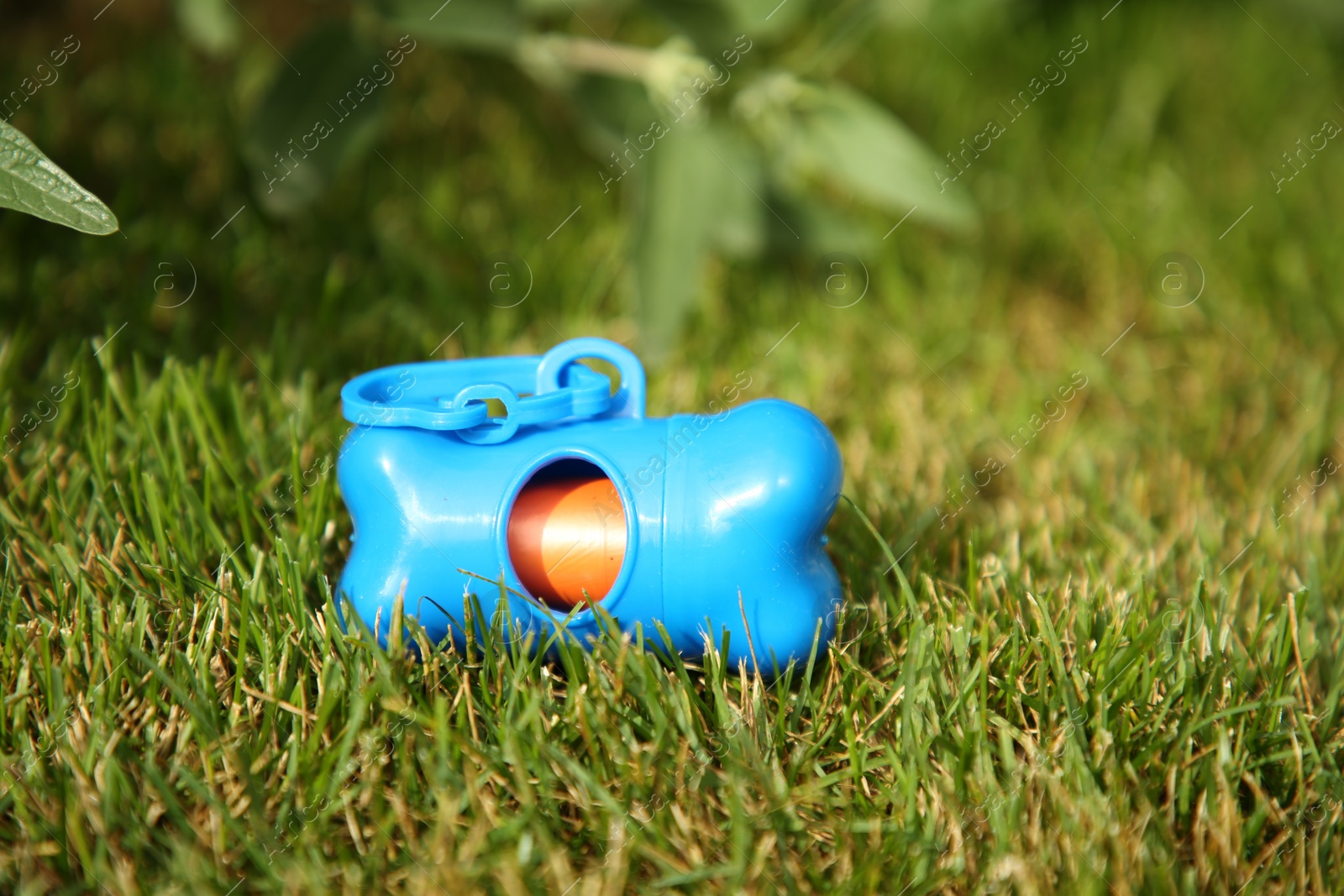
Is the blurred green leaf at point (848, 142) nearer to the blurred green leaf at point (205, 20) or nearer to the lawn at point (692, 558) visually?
the lawn at point (692, 558)

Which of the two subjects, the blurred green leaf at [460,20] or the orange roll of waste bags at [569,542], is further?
the blurred green leaf at [460,20]

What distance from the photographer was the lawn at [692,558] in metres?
1.14

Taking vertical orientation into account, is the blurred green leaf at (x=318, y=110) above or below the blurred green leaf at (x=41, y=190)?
above

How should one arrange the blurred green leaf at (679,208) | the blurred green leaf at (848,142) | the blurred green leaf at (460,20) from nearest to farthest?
1. the blurred green leaf at (460,20)
2. the blurred green leaf at (679,208)
3. the blurred green leaf at (848,142)

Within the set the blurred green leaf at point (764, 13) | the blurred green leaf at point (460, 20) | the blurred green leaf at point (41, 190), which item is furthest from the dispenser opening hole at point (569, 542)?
the blurred green leaf at point (764, 13)

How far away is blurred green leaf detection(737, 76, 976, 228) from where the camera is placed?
205 centimetres

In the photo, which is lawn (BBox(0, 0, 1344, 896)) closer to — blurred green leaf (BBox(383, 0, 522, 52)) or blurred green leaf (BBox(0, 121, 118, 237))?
blurred green leaf (BBox(0, 121, 118, 237))

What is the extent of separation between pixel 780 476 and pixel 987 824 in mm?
431

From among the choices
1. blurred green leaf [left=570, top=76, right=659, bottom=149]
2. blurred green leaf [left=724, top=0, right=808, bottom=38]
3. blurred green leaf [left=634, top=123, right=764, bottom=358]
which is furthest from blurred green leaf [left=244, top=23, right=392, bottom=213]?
blurred green leaf [left=724, top=0, right=808, bottom=38]

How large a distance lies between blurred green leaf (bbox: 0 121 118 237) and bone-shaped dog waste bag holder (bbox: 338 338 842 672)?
34cm

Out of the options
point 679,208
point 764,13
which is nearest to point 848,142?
point 764,13

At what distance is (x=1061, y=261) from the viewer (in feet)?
8.11

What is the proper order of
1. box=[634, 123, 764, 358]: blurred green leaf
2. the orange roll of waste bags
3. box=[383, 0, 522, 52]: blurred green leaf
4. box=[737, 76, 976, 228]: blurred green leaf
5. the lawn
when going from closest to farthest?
the lawn → the orange roll of waste bags → box=[383, 0, 522, 52]: blurred green leaf → box=[634, 123, 764, 358]: blurred green leaf → box=[737, 76, 976, 228]: blurred green leaf

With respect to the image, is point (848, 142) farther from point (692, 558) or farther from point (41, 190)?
point (41, 190)
